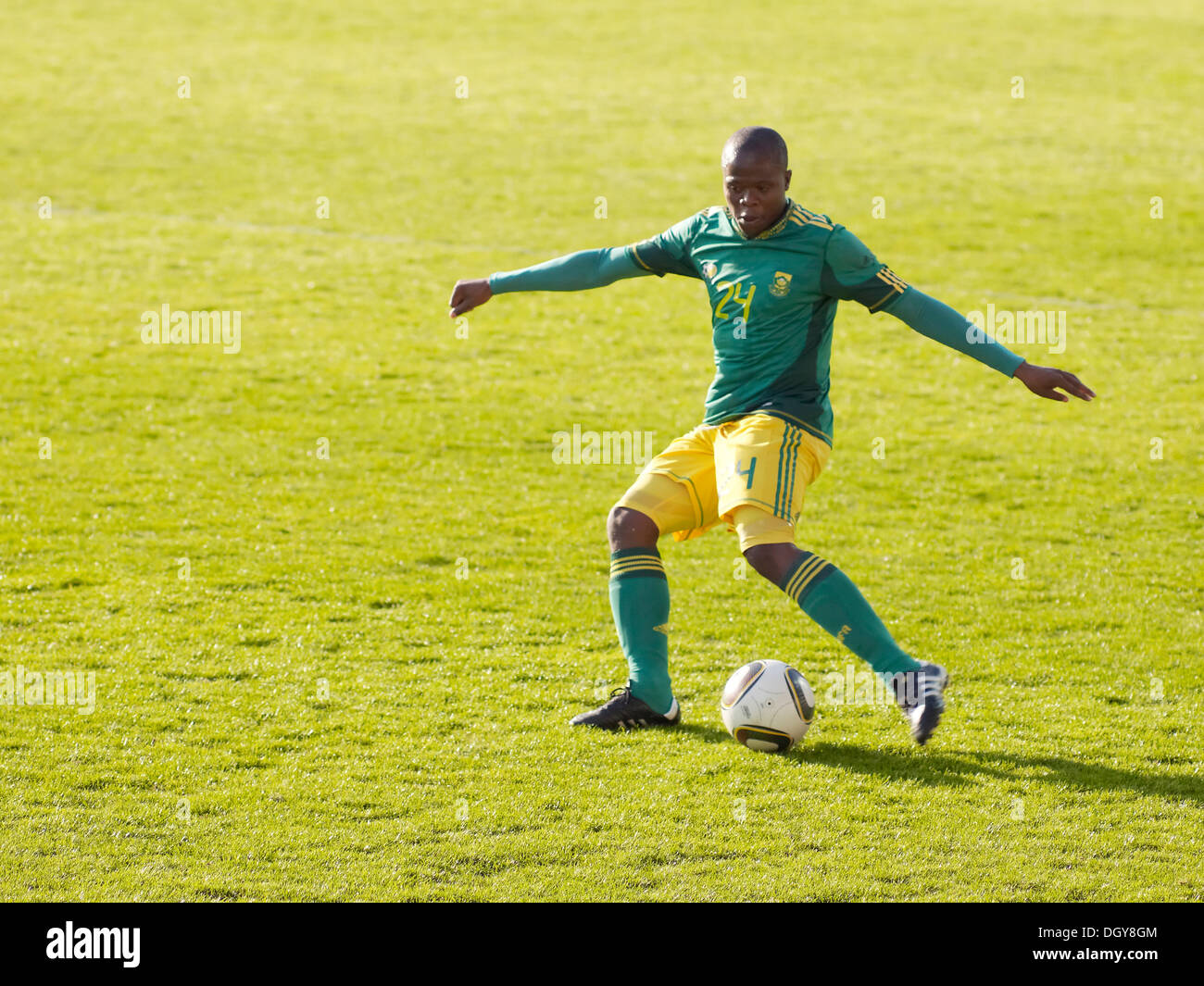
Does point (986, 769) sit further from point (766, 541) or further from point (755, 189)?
point (755, 189)

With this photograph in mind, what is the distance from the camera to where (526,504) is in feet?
31.1

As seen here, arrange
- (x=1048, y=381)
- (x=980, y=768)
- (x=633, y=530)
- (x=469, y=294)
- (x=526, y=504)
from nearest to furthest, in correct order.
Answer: (x=1048, y=381) → (x=980, y=768) → (x=633, y=530) → (x=469, y=294) → (x=526, y=504)

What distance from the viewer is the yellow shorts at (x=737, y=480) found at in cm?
561

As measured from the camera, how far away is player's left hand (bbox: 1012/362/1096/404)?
520cm

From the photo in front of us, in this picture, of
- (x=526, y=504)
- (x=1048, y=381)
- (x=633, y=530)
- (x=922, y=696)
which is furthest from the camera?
(x=526, y=504)

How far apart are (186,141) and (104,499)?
44.1 ft

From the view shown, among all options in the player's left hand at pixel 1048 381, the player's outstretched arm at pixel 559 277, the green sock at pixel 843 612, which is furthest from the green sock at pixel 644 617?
the player's left hand at pixel 1048 381

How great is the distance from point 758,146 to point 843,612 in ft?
5.92

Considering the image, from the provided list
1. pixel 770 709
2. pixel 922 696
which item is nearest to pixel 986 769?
pixel 922 696

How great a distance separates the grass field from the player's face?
2.08m

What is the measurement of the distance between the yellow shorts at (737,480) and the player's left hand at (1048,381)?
→ 2.96 feet

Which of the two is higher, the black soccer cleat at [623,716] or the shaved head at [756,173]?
the shaved head at [756,173]

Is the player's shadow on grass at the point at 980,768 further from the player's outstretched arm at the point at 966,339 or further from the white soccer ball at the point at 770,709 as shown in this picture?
the player's outstretched arm at the point at 966,339

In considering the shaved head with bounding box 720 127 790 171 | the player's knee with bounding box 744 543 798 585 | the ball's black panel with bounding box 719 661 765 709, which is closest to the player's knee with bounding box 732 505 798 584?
the player's knee with bounding box 744 543 798 585
